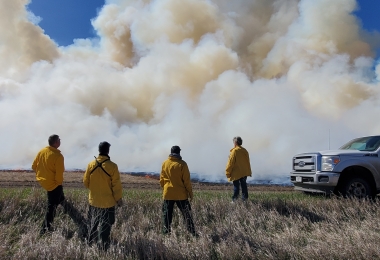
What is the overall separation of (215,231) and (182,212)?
850 mm

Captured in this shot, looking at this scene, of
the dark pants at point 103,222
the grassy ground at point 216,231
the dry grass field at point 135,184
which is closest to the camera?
the grassy ground at point 216,231

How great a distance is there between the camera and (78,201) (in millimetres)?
8688

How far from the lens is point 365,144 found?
10688 mm

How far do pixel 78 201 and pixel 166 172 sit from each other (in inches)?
116

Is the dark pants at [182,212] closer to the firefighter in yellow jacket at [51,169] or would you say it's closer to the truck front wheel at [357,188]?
the firefighter in yellow jacket at [51,169]

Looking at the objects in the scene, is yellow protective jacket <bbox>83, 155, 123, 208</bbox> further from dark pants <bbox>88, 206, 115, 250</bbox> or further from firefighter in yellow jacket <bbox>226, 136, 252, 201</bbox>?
firefighter in yellow jacket <bbox>226, 136, 252, 201</bbox>

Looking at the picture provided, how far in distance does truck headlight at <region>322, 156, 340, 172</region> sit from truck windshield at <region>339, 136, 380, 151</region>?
1.24 m

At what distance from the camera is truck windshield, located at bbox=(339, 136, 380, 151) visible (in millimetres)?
10418

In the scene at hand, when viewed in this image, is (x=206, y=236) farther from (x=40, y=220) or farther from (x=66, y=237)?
(x=40, y=220)

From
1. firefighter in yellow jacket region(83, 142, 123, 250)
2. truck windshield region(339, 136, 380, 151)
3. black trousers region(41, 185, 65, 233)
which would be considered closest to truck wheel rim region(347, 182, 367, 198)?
truck windshield region(339, 136, 380, 151)

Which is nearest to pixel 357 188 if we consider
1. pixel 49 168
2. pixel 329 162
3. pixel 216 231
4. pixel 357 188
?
pixel 357 188

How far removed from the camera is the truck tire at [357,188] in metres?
9.66

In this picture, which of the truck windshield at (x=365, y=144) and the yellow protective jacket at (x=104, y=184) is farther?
the truck windshield at (x=365, y=144)

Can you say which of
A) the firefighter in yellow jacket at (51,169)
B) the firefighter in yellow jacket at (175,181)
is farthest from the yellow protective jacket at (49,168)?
the firefighter in yellow jacket at (175,181)
